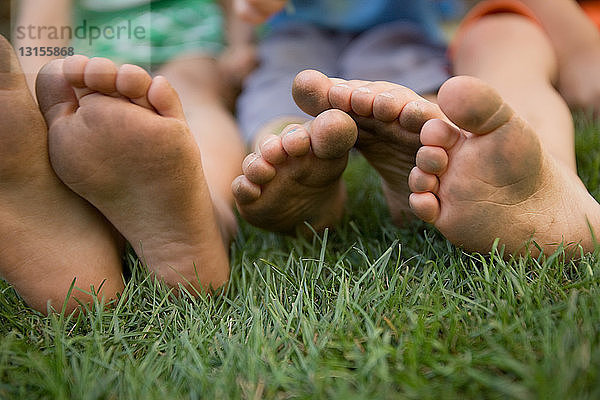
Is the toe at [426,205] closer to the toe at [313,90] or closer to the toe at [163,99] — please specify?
the toe at [313,90]

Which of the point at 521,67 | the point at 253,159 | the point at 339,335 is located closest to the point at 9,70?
the point at 253,159

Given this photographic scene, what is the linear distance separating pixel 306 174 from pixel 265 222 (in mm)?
130

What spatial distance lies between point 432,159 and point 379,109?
0.10 m

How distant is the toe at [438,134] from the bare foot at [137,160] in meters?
0.34

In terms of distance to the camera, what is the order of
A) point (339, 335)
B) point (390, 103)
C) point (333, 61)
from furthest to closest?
point (333, 61) < point (390, 103) < point (339, 335)

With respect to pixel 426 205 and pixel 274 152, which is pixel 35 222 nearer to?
pixel 274 152

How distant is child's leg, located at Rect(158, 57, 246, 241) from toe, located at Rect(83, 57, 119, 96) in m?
0.30

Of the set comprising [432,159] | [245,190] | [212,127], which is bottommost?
[212,127]

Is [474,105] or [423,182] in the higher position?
[474,105]

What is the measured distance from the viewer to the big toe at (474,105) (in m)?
0.62

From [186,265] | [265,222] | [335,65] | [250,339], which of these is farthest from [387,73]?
[250,339]

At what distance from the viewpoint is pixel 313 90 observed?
2.46 feet

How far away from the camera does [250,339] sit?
0.63 meters

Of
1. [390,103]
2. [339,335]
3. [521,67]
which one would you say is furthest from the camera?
[521,67]
